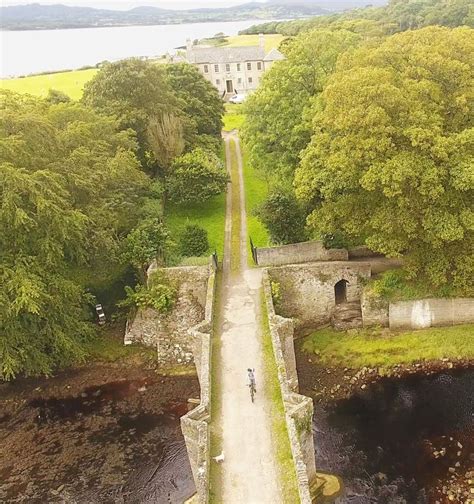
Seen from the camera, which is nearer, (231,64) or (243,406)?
(243,406)

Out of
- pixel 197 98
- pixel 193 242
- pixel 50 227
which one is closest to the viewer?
pixel 50 227

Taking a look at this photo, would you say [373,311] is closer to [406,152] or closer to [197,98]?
[406,152]

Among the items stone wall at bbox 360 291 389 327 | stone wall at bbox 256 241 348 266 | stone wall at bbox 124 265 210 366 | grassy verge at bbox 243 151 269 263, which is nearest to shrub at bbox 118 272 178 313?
stone wall at bbox 124 265 210 366

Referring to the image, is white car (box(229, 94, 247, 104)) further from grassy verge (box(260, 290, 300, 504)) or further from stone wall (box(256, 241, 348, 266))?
grassy verge (box(260, 290, 300, 504))

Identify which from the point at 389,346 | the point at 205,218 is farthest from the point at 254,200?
the point at 389,346

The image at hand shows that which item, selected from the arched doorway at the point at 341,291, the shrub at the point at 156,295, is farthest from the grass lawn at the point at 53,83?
the arched doorway at the point at 341,291

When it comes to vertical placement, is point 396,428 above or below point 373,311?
below
